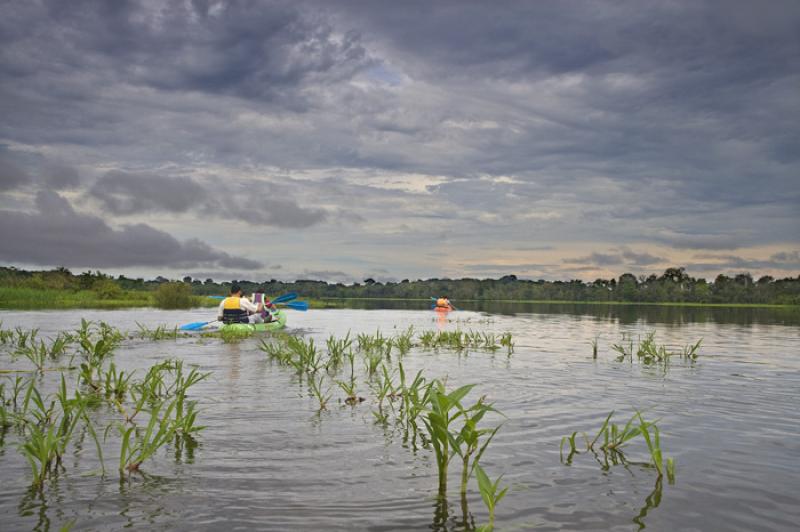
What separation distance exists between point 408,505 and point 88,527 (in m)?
2.67

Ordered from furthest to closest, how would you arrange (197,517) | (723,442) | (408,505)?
1. (723,442)
2. (408,505)
3. (197,517)

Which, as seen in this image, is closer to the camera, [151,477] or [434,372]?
[151,477]

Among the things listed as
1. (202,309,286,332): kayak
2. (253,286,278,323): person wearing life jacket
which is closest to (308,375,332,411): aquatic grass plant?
(202,309,286,332): kayak

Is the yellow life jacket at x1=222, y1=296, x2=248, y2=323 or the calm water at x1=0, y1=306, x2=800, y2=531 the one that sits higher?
the yellow life jacket at x1=222, y1=296, x2=248, y2=323

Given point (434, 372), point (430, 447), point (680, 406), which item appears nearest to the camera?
point (430, 447)

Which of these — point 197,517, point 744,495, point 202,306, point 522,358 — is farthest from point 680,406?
point 202,306

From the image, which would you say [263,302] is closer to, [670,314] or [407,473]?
[407,473]

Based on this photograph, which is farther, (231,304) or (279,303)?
(279,303)

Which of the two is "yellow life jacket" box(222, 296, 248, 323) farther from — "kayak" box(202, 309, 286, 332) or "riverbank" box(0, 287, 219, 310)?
Result: "riverbank" box(0, 287, 219, 310)

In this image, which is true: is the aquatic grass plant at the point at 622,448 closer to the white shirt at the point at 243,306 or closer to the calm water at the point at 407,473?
the calm water at the point at 407,473

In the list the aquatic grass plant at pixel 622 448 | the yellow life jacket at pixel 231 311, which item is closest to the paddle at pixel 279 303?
the yellow life jacket at pixel 231 311

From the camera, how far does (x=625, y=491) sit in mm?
5605

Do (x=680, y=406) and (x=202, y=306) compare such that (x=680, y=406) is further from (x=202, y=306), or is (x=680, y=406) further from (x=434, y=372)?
(x=202, y=306)

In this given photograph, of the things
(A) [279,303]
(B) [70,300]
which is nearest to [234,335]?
(A) [279,303]
